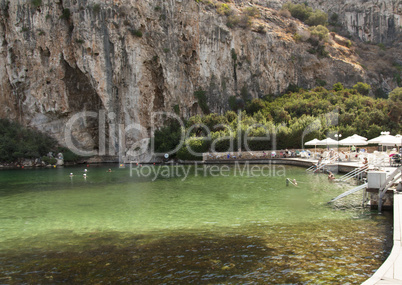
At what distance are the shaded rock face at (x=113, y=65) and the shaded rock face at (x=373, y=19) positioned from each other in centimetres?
3127

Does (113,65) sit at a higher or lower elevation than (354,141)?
higher

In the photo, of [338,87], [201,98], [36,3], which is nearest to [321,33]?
[338,87]

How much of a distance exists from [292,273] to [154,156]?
35.6 m

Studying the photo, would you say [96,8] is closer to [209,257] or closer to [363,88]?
[363,88]

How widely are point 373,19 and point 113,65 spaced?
53439 mm

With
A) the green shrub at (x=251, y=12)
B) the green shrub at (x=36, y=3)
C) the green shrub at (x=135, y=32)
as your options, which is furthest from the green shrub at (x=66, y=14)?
the green shrub at (x=251, y=12)

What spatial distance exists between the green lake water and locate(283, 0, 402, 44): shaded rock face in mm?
61001

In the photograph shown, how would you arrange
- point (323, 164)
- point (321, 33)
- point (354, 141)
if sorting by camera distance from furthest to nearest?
point (321, 33) → point (354, 141) → point (323, 164)

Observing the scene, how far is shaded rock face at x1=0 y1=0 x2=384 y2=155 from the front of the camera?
4228 centimetres

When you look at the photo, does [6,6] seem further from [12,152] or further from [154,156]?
[154,156]

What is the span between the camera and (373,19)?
67125mm

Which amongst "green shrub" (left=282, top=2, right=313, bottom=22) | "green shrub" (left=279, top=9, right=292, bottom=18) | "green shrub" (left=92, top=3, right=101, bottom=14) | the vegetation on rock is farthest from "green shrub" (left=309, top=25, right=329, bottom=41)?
"green shrub" (left=92, top=3, right=101, bottom=14)

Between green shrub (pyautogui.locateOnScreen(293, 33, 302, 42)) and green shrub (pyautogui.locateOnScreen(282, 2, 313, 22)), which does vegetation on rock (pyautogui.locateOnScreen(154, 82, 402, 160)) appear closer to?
green shrub (pyautogui.locateOnScreen(293, 33, 302, 42))

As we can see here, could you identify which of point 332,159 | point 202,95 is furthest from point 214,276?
point 202,95
